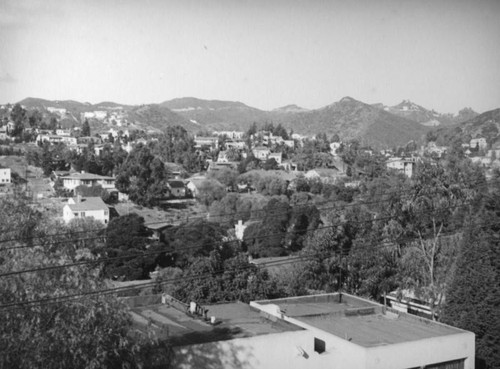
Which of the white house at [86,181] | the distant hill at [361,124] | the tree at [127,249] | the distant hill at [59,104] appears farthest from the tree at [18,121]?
the distant hill at [59,104]

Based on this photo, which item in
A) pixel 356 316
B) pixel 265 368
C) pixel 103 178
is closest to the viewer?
pixel 265 368

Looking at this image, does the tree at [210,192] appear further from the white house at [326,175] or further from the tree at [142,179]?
the white house at [326,175]

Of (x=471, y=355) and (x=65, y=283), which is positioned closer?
(x=65, y=283)

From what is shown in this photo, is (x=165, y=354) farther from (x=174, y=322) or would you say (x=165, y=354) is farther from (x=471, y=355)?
(x=471, y=355)

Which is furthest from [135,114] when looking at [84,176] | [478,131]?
[84,176]

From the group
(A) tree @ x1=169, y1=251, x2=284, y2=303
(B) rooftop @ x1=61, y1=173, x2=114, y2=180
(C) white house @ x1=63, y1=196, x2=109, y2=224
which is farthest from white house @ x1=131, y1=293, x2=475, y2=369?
(B) rooftop @ x1=61, y1=173, x2=114, y2=180

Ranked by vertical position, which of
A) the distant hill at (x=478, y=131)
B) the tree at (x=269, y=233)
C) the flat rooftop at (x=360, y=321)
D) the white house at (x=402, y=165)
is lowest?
the tree at (x=269, y=233)

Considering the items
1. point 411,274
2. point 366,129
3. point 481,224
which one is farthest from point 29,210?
point 366,129
